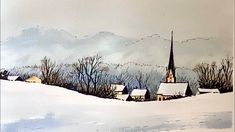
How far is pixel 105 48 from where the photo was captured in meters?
1.63

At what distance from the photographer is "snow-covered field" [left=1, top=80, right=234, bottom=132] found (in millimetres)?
1556

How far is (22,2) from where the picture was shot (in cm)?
157

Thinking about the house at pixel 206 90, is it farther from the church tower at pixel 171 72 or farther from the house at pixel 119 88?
the house at pixel 119 88

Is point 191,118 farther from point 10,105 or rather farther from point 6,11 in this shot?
point 6,11

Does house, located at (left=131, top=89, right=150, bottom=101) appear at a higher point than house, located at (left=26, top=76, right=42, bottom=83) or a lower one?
lower

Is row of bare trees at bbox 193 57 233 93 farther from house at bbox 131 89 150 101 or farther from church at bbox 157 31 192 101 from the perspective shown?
house at bbox 131 89 150 101

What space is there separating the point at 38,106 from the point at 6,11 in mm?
392

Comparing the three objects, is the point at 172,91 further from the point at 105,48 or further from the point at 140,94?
the point at 105,48

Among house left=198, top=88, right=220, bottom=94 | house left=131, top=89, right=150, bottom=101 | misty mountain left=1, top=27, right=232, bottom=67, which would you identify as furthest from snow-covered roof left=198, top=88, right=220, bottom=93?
house left=131, top=89, right=150, bottom=101

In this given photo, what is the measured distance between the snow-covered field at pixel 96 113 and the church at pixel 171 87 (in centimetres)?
3

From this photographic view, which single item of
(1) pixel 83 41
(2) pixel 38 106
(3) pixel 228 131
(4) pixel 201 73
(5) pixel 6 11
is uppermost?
(5) pixel 6 11

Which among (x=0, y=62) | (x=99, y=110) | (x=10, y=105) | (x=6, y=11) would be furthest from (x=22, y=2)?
(x=99, y=110)

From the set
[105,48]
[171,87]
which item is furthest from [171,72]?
[105,48]

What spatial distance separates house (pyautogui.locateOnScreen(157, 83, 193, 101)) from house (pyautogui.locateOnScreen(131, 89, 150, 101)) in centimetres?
5
